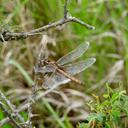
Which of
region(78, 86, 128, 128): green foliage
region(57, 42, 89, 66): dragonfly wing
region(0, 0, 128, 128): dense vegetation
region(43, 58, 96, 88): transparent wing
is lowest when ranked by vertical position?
region(0, 0, 128, 128): dense vegetation

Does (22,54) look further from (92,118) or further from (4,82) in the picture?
(92,118)

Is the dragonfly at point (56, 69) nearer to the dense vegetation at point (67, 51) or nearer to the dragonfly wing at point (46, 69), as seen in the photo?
the dragonfly wing at point (46, 69)

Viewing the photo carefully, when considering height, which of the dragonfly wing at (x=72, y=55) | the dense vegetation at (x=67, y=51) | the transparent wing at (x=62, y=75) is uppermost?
the dragonfly wing at (x=72, y=55)

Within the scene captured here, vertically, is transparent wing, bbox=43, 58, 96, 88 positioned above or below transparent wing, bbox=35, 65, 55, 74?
below

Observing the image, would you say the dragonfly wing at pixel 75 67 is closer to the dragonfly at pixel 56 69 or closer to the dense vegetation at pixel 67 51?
the dragonfly at pixel 56 69

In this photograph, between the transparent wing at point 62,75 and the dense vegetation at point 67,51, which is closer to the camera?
the transparent wing at point 62,75

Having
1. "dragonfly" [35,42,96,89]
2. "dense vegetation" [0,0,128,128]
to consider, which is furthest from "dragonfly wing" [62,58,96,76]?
"dense vegetation" [0,0,128,128]

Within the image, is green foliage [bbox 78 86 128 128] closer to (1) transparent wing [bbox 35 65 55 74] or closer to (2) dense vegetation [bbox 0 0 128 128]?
(1) transparent wing [bbox 35 65 55 74]

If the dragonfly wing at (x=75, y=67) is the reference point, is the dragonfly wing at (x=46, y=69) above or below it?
above

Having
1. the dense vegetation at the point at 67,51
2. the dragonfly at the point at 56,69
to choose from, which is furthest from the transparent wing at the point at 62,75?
the dense vegetation at the point at 67,51
